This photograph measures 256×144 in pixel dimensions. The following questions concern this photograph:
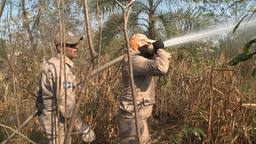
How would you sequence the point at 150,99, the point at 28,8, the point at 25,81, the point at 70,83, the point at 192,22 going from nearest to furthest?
1. the point at 70,83
2. the point at 150,99
3. the point at 25,81
4. the point at 192,22
5. the point at 28,8

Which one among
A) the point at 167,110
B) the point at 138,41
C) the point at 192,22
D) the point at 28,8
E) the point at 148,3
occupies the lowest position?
the point at 167,110

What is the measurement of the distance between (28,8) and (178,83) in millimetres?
6770

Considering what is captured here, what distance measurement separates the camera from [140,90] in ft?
7.17

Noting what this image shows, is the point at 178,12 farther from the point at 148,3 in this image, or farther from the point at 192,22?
the point at 148,3

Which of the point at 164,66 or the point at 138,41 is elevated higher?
the point at 138,41

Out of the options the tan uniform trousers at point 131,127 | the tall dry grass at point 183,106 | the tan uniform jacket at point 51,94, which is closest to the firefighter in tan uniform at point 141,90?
the tan uniform trousers at point 131,127

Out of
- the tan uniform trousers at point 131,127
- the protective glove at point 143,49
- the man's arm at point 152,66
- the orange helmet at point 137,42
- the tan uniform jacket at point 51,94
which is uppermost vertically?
the orange helmet at point 137,42

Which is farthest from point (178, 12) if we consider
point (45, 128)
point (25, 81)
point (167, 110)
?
point (45, 128)

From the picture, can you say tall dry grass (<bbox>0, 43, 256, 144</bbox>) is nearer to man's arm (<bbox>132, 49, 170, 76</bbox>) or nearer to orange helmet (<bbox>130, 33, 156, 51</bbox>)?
man's arm (<bbox>132, 49, 170, 76</bbox>)

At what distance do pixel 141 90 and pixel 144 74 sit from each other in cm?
20

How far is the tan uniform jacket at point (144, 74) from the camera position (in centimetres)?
204

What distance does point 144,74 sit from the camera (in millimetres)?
2090

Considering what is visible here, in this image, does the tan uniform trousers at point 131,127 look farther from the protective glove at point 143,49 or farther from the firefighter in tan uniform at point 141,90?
the protective glove at point 143,49

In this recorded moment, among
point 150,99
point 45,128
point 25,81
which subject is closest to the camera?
point 45,128
